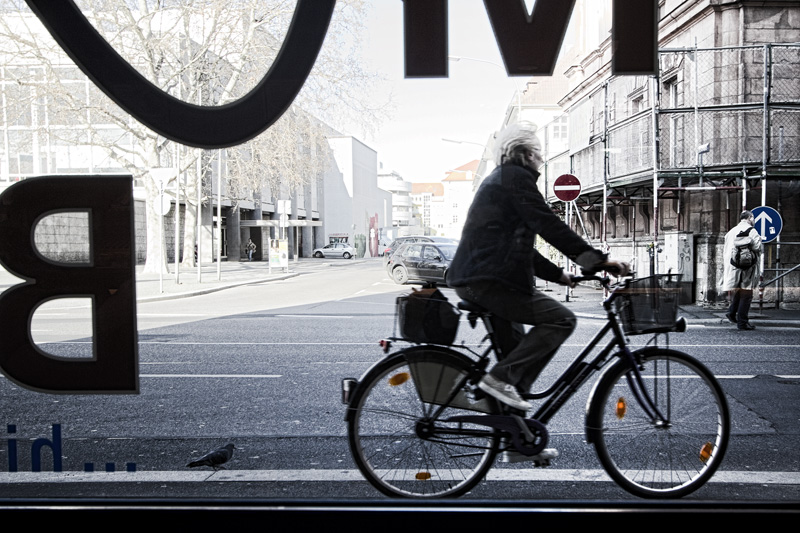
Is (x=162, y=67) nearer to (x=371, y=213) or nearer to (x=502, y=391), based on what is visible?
(x=371, y=213)

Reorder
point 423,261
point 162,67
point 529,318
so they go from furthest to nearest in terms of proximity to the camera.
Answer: point 529,318 < point 423,261 < point 162,67

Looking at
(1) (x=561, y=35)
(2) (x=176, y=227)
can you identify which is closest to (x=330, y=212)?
(2) (x=176, y=227)

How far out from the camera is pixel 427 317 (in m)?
2.05

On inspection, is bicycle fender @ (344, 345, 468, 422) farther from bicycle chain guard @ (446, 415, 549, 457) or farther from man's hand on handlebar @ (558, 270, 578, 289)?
man's hand on handlebar @ (558, 270, 578, 289)

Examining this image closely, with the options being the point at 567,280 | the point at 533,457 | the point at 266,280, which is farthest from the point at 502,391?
the point at 266,280

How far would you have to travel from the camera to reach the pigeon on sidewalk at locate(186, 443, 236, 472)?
214 centimetres

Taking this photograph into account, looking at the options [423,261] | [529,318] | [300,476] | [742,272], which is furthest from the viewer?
[300,476]

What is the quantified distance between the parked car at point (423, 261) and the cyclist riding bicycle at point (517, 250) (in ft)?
0.09

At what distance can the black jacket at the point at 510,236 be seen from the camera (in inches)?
72.6

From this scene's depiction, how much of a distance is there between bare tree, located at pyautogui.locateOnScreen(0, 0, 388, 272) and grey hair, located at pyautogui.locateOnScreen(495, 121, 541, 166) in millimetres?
469

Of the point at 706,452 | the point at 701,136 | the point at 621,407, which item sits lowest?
the point at 706,452

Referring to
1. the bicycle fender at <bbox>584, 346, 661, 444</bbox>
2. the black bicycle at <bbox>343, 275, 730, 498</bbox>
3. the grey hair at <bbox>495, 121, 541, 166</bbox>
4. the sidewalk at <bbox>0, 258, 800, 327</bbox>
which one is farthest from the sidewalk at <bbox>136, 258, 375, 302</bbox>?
the bicycle fender at <bbox>584, 346, 661, 444</bbox>

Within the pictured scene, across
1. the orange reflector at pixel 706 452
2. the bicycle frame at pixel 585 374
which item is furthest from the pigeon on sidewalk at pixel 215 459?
the orange reflector at pixel 706 452

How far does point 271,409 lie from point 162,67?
138 centimetres
